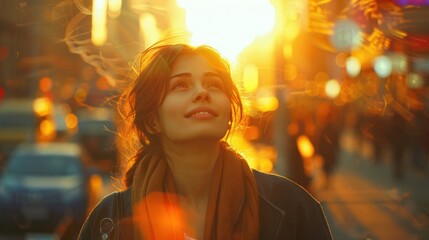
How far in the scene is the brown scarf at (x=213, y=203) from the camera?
2.50 metres

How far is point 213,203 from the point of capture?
2562 mm

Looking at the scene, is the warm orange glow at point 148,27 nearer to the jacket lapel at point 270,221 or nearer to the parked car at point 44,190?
the jacket lapel at point 270,221

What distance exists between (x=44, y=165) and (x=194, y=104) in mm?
10313

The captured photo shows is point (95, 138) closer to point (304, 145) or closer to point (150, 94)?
point (304, 145)

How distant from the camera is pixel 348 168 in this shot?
19.6 metres

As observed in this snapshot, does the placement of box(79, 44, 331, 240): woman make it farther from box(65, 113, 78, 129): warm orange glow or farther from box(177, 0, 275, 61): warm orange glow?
box(65, 113, 78, 129): warm orange glow

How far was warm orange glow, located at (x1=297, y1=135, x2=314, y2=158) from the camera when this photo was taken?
10.8 m

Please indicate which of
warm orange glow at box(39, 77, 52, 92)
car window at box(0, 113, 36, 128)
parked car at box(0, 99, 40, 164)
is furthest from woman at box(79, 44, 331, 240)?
warm orange glow at box(39, 77, 52, 92)

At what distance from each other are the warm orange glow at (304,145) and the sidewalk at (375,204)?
0.73 metres

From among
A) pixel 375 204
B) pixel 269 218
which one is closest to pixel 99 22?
pixel 269 218

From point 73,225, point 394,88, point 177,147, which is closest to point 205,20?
point 73,225

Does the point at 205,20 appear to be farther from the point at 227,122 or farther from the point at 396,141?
the point at 396,141

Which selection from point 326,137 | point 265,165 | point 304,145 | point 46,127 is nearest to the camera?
point 304,145

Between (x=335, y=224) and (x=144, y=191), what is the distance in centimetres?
683
